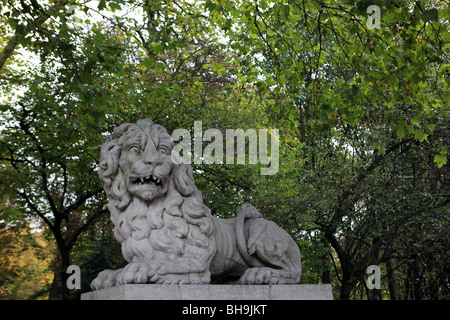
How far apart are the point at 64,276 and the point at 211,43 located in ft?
24.7

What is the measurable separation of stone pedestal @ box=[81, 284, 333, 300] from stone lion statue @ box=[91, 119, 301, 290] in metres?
0.11

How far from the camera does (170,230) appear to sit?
15.4 feet

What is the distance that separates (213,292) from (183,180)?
3.87 ft

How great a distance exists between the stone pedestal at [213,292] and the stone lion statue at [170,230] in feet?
0.37

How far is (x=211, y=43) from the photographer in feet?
44.9

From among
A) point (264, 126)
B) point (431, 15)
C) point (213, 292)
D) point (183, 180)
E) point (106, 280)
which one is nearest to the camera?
point (213, 292)

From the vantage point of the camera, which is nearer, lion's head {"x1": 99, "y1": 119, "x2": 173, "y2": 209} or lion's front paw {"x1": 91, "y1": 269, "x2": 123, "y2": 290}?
lion's front paw {"x1": 91, "y1": 269, "x2": 123, "y2": 290}

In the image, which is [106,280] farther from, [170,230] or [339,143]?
[339,143]

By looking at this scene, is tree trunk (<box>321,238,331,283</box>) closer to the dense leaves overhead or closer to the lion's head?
the dense leaves overhead

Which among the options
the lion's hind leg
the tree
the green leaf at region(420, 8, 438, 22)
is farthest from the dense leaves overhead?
the lion's hind leg

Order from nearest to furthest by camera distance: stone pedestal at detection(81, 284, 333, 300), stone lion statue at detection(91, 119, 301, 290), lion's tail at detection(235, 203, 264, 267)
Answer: stone pedestal at detection(81, 284, 333, 300)
stone lion statue at detection(91, 119, 301, 290)
lion's tail at detection(235, 203, 264, 267)

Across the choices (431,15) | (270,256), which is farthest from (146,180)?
(431,15)

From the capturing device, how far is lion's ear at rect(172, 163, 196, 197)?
495 cm

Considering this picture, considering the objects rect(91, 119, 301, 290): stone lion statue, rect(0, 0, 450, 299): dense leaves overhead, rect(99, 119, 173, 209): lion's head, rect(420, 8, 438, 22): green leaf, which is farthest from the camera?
rect(0, 0, 450, 299): dense leaves overhead
